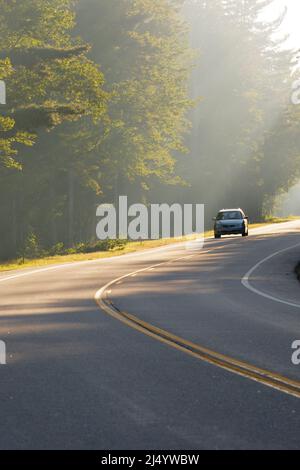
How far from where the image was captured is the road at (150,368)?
7.99m

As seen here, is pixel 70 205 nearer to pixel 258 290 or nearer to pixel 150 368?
pixel 258 290

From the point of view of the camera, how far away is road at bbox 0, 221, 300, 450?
7.99 m

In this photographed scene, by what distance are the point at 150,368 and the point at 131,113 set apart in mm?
58007

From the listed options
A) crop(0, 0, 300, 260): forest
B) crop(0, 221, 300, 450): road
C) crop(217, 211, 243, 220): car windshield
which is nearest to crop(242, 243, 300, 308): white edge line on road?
crop(0, 221, 300, 450): road

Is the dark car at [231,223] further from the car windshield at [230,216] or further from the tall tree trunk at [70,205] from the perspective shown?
the tall tree trunk at [70,205]

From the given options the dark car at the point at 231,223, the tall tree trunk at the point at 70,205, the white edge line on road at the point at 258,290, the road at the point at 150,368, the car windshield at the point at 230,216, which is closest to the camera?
the road at the point at 150,368

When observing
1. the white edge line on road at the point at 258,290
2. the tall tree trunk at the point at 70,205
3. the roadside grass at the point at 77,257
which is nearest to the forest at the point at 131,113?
the tall tree trunk at the point at 70,205

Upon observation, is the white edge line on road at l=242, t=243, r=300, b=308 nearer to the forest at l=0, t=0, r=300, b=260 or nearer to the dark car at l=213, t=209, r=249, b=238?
the forest at l=0, t=0, r=300, b=260

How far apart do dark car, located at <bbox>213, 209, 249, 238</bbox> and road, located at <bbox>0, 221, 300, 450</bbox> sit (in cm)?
3663

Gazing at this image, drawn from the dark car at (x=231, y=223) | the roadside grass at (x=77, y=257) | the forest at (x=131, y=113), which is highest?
the forest at (x=131, y=113)

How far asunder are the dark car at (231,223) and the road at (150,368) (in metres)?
36.6

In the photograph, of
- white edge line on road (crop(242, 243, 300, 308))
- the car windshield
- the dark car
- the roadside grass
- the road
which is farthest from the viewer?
the car windshield

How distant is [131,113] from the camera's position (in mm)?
68688
